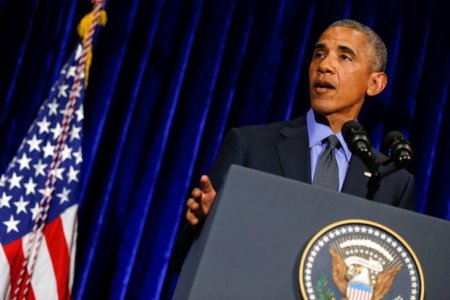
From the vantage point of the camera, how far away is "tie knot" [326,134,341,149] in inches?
70.9

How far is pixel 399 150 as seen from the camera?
1352 millimetres

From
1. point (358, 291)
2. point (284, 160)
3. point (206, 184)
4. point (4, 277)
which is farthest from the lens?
point (4, 277)

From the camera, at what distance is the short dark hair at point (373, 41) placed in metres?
2.07

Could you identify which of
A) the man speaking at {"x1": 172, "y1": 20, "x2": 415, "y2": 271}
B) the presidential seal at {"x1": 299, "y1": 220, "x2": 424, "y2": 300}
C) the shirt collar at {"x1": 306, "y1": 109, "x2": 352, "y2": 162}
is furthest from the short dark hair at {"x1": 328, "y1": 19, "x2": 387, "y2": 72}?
the presidential seal at {"x1": 299, "y1": 220, "x2": 424, "y2": 300}

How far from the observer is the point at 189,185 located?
10.2 ft

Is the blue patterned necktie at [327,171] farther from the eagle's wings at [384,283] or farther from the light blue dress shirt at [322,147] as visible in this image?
the eagle's wings at [384,283]

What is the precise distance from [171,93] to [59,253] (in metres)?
0.92

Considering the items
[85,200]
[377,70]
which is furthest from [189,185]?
[377,70]

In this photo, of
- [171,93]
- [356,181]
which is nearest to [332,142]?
[356,181]

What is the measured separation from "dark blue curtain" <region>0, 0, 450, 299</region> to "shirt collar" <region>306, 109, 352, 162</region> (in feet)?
4.18

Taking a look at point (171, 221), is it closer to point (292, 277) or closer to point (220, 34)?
point (220, 34)

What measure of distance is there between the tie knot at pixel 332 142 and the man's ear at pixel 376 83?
348 millimetres

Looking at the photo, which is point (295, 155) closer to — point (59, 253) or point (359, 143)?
point (359, 143)

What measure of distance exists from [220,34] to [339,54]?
136 centimetres
